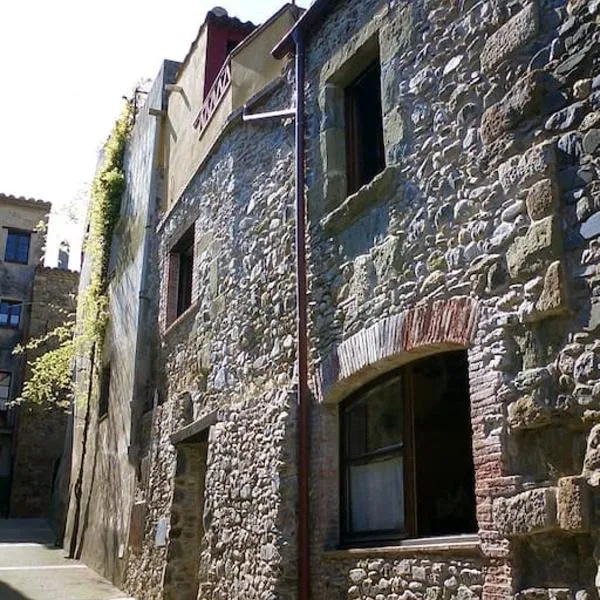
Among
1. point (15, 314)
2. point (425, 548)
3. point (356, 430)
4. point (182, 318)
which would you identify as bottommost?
point (425, 548)

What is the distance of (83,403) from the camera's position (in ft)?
47.3

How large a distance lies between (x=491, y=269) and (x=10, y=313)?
21622mm

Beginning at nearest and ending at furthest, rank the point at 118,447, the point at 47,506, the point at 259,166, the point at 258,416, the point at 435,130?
the point at 435,130 < the point at 258,416 < the point at 259,166 < the point at 118,447 < the point at 47,506

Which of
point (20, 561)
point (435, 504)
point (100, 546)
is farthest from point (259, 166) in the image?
point (20, 561)

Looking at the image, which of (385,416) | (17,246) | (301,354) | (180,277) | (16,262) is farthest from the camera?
(17,246)

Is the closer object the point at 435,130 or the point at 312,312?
the point at 435,130

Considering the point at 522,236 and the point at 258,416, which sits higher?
the point at 522,236

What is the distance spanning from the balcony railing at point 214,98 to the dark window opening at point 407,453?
447cm

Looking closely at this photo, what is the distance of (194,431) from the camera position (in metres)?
8.25

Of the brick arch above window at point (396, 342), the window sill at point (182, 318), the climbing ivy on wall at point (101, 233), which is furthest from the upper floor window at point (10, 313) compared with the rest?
the brick arch above window at point (396, 342)

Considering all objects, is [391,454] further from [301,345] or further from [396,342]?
[301,345]

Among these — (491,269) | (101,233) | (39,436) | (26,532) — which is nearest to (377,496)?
(491,269)

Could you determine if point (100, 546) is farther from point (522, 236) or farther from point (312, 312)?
point (522, 236)

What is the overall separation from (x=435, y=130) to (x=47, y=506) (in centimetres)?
1868
